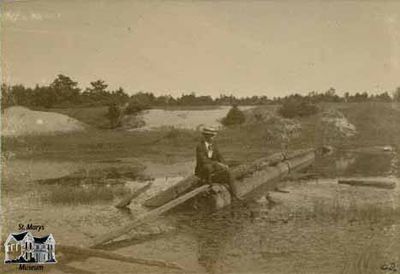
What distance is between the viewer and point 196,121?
642cm

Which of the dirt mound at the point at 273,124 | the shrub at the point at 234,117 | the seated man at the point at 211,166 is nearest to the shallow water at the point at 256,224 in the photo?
the seated man at the point at 211,166

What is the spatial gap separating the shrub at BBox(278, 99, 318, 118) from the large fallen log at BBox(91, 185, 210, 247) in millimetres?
1082

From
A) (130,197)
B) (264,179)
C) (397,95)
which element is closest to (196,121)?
(264,179)

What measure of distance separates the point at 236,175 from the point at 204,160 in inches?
13.4

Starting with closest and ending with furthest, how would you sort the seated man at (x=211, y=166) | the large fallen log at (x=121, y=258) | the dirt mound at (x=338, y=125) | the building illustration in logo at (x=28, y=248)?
the large fallen log at (x=121, y=258), the building illustration in logo at (x=28, y=248), the seated man at (x=211, y=166), the dirt mound at (x=338, y=125)

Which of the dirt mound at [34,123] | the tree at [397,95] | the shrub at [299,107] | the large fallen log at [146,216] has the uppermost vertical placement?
the tree at [397,95]

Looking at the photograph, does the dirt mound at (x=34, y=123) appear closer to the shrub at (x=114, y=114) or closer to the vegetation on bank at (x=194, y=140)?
the vegetation on bank at (x=194, y=140)

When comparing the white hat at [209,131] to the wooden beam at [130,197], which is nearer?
the wooden beam at [130,197]

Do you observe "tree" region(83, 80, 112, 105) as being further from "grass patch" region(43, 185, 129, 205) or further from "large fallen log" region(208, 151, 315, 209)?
"large fallen log" region(208, 151, 315, 209)

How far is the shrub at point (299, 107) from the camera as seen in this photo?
6395 millimetres

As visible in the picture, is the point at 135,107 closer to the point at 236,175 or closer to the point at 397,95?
the point at 236,175

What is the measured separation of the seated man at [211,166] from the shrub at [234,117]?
0.85ft

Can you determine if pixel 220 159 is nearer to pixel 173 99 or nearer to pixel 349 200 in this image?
pixel 173 99

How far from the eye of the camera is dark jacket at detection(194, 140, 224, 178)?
20.7 feet
